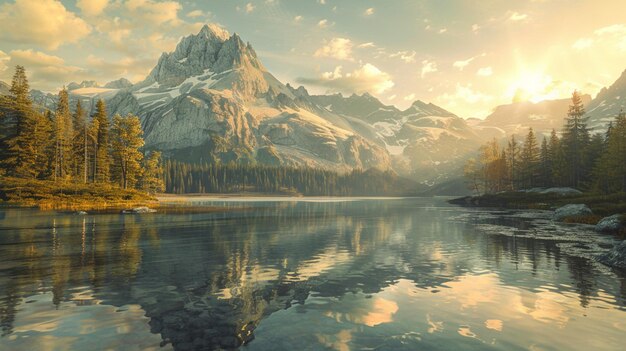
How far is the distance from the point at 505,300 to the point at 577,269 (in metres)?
9.26

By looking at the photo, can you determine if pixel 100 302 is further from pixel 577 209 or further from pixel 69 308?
pixel 577 209

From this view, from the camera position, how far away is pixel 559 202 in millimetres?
77938

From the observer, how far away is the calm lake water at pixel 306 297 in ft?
37.8

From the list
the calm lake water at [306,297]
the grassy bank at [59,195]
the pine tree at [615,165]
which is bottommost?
the calm lake water at [306,297]

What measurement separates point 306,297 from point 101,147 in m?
105

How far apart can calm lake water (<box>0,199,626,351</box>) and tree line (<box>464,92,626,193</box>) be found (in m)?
58.2

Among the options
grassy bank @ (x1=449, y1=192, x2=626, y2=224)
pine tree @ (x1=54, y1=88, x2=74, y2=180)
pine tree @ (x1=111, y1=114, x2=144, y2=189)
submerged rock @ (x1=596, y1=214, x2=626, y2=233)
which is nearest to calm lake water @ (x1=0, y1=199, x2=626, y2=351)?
submerged rock @ (x1=596, y1=214, x2=626, y2=233)

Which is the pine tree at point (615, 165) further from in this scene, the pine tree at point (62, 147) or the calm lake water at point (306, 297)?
the pine tree at point (62, 147)

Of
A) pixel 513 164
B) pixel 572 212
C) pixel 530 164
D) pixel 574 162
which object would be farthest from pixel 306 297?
pixel 513 164

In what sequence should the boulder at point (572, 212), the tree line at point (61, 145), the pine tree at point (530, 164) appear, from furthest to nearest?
the pine tree at point (530, 164) < the tree line at point (61, 145) < the boulder at point (572, 212)

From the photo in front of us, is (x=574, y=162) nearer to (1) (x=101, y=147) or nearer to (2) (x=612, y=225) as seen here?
(2) (x=612, y=225)

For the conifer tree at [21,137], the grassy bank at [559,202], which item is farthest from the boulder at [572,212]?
the conifer tree at [21,137]

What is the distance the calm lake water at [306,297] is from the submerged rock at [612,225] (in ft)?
30.0

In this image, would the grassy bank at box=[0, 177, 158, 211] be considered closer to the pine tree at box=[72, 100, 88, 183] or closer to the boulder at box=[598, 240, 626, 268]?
the pine tree at box=[72, 100, 88, 183]
